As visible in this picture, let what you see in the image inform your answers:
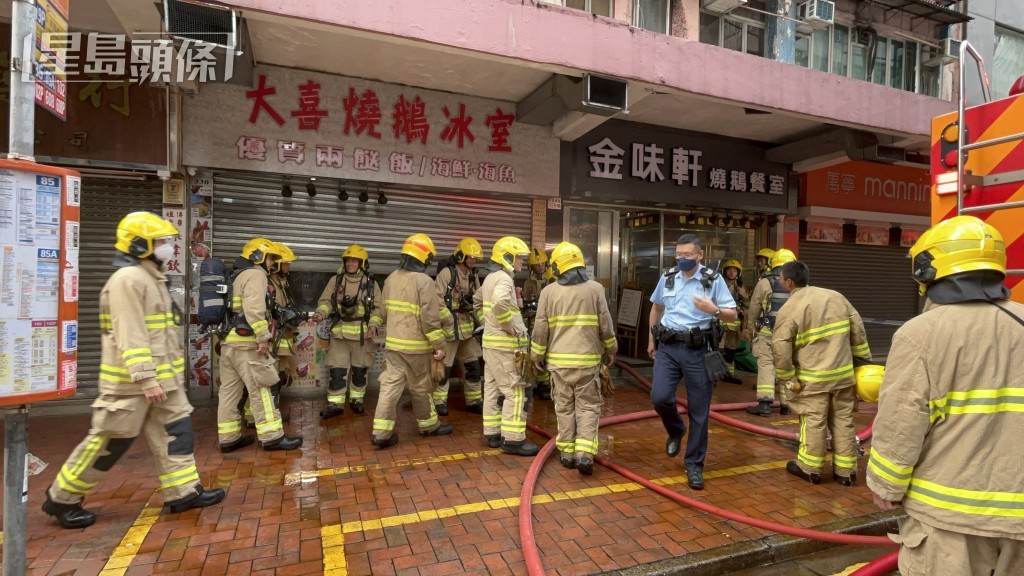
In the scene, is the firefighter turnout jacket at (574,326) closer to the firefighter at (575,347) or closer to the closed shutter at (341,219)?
the firefighter at (575,347)

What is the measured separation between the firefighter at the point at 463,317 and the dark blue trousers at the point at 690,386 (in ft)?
8.81

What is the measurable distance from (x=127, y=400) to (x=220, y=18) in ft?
11.3

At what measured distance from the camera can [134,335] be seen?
3.41 metres

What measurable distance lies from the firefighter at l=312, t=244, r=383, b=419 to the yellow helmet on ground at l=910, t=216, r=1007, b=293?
17.4 feet

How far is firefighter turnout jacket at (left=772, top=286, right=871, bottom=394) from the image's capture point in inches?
169

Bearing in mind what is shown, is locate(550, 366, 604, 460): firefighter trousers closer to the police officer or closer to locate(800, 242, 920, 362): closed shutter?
the police officer

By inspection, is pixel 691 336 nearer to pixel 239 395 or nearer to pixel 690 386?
pixel 690 386

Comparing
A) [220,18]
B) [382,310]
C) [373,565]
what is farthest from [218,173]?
[373,565]

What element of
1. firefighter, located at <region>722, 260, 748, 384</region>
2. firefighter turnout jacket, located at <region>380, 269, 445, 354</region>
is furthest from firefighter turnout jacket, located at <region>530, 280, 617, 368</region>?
firefighter, located at <region>722, 260, 748, 384</region>

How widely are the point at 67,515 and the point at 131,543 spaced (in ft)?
2.03

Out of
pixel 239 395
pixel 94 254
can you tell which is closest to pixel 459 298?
pixel 239 395

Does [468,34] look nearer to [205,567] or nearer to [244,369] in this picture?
[244,369]

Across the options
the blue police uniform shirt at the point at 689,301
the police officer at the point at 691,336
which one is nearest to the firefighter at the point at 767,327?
the blue police uniform shirt at the point at 689,301

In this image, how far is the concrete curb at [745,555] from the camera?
10.0 feet
